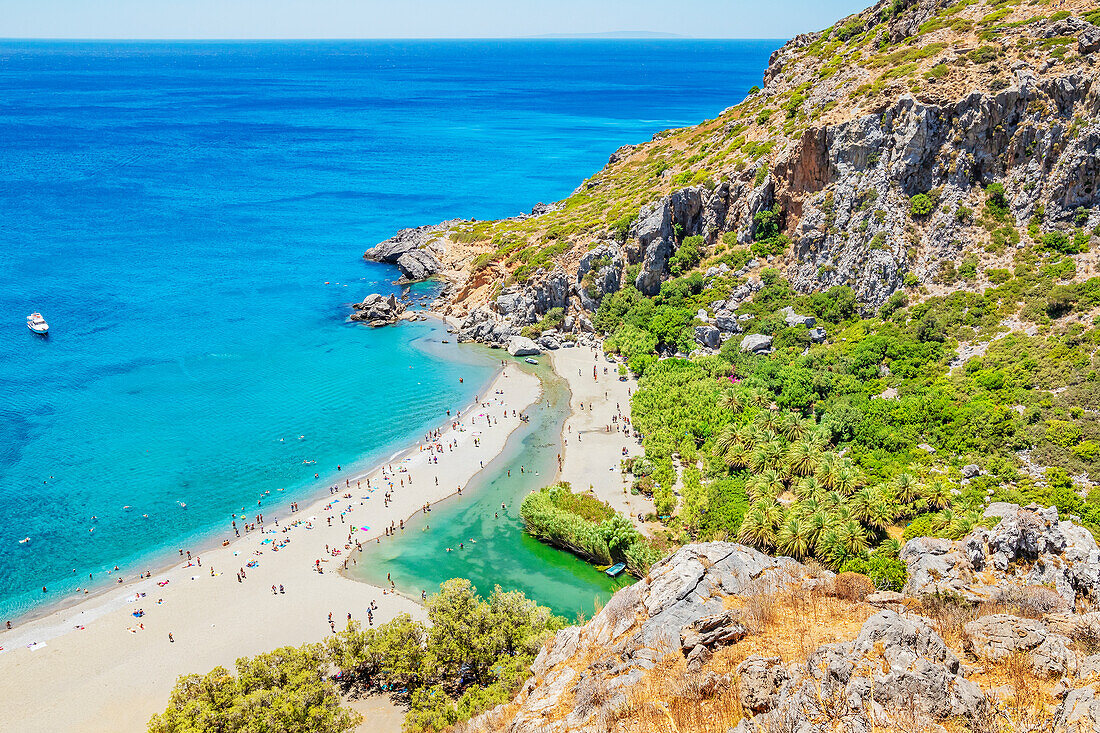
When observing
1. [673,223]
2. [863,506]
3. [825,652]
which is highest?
[673,223]

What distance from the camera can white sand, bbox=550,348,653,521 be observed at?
162 feet

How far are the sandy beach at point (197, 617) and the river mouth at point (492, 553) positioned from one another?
1.65 metres

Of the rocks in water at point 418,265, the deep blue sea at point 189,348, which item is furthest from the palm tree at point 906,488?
the rocks in water at point 418,265

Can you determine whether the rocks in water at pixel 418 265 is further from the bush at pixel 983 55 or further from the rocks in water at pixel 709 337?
the bush at pixel 983 55

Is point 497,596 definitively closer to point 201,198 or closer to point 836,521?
point 836,521

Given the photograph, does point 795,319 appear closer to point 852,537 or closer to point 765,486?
point 765,486

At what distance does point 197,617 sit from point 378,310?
167ft

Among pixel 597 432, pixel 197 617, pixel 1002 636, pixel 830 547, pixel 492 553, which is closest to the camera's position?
pixel 1002 636

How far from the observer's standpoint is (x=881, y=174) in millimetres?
64250

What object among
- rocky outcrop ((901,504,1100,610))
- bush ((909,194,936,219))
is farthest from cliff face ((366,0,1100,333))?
rocky outcrop ((901,504,1100,610))

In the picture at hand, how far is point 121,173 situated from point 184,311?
87.5 m

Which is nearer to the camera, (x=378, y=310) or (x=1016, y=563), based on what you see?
(x=1016, y=563)

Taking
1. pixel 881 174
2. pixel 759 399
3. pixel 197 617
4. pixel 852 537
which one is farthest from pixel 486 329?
pixel 852 537

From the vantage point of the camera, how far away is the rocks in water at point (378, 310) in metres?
85.2
